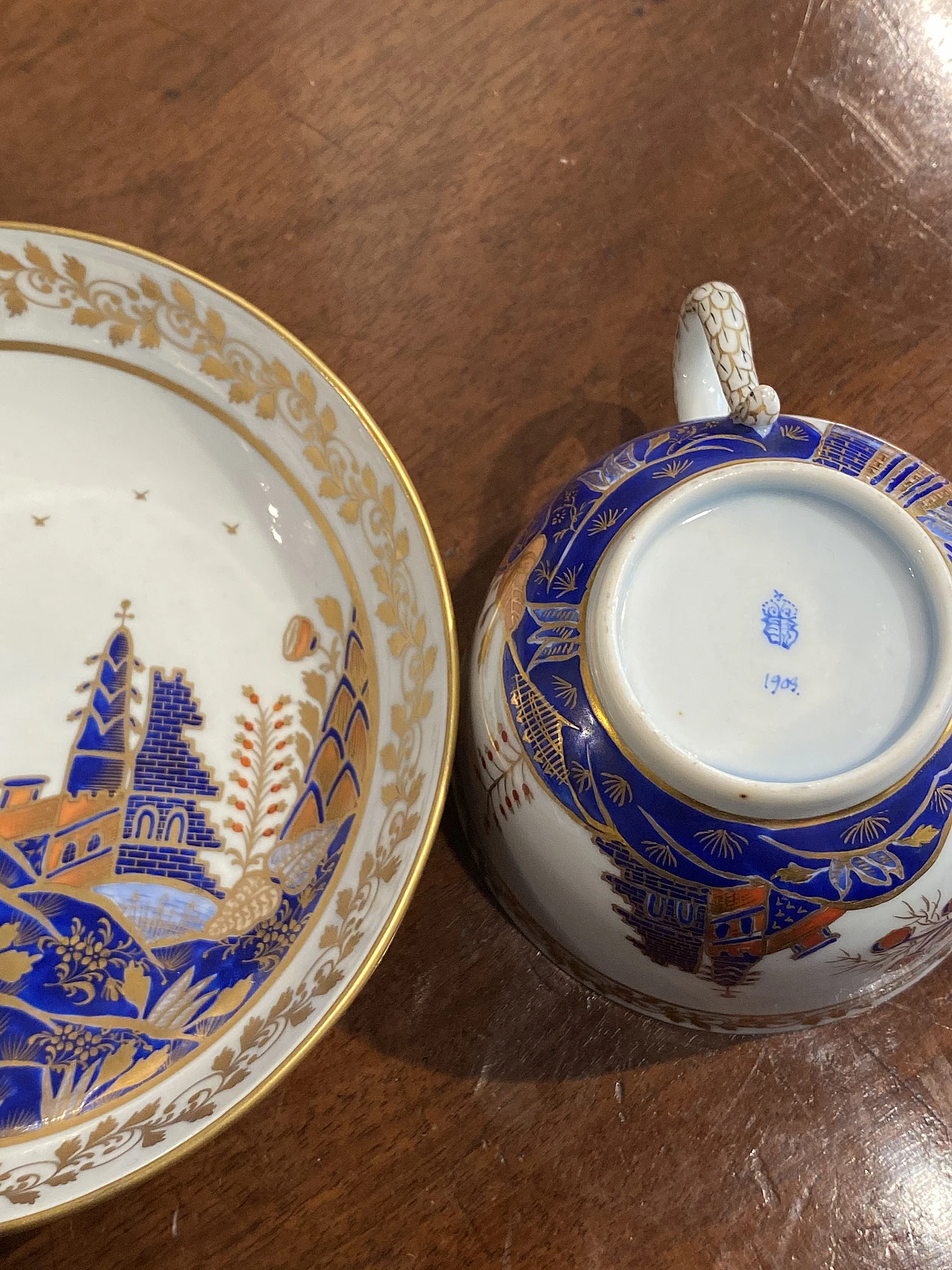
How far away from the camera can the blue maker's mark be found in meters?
0.38

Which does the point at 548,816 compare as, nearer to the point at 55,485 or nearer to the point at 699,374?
the point at 699,374

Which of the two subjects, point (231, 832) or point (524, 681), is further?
point (231, 832)

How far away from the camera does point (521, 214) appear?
642 millimetres

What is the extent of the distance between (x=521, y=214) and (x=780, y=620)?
1.26ft

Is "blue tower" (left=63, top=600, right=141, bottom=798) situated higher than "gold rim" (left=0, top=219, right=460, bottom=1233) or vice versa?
"blue tower" (left=63, top=600, right=141, bottom=798)

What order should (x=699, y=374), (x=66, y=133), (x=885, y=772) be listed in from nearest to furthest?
(x=885, y=772) → (x=699, y=374) → (x=66, y=133)

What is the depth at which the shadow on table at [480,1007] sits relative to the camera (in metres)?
0.53

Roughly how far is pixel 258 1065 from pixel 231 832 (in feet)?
0.44

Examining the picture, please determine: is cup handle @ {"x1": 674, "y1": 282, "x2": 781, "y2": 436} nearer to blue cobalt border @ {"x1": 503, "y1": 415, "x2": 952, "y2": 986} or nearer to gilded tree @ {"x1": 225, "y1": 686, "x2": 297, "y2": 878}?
blue cobalt border @ {"x1": 503, "y1": 415, "x2": 952, "y2": 986}

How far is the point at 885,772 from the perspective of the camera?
1.18ft

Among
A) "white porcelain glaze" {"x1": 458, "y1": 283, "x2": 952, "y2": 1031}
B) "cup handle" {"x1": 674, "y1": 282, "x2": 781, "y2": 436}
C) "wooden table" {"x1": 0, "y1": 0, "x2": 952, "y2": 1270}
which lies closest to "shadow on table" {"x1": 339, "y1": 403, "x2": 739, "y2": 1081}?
"wooden table" {"x1": 0, "y1": 0, "x2": 952, "y2": 1270}

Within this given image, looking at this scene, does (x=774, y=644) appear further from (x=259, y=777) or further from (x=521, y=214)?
(x=521, y=214)

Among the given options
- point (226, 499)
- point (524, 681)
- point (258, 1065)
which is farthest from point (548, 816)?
point (226, 499)

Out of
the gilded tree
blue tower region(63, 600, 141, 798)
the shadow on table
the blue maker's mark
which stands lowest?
the shadow on table
